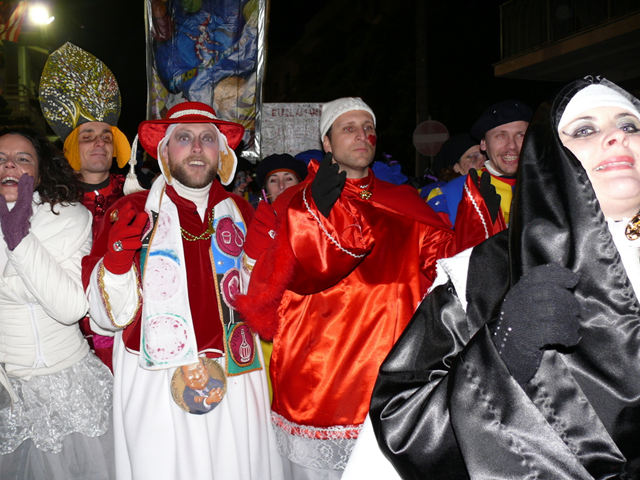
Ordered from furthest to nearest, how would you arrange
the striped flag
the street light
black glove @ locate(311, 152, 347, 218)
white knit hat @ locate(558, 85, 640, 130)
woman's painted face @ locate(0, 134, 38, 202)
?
1. the street light
2. the striped flag
3. woman's painted face @ locate(0, 134, 38, 202)
4. black glove @ locate(311, 152, 347, 218)
5. white knit hat @ locate(558, 85, 640, 130)

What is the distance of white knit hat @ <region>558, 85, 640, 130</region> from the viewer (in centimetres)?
162

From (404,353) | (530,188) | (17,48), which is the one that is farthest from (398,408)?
(17,48)

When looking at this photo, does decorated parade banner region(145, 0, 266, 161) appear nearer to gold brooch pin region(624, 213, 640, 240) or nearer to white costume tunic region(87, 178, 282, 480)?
white costume tunic region(87, 178, 282, 480)

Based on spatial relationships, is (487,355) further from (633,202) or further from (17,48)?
(17,48)

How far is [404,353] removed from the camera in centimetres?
158

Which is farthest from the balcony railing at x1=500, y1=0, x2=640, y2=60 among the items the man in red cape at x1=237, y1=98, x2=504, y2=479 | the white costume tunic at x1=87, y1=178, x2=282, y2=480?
the white costume tunic at x1=87, y1=178, x2=282, y2=480

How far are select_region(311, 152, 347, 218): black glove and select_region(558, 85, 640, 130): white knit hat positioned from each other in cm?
119

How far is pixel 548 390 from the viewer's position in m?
1.32

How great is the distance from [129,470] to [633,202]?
2.63 metres

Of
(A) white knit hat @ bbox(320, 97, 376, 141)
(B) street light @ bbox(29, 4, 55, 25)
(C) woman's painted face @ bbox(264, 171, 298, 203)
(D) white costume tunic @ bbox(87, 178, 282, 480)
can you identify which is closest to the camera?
(D) white costume tunic @ bbox(87, 178, 282, 480)

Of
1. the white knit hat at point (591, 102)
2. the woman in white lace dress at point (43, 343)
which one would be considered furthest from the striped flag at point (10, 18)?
the white knit hat at point (591, 102)

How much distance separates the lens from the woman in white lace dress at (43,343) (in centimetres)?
293

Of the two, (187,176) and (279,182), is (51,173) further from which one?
(279,182)

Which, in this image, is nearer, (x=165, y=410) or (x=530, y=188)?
(x=530, y=188)
